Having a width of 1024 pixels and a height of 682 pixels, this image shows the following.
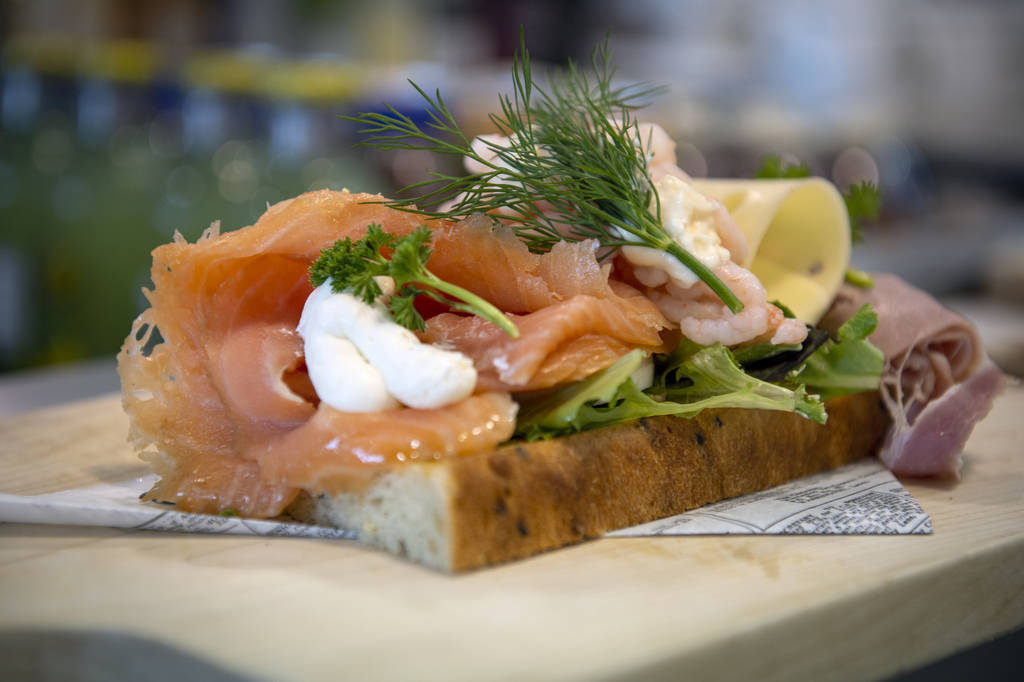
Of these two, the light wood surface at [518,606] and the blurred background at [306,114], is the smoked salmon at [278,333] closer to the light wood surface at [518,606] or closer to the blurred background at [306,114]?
the light wood surface at [518,606]

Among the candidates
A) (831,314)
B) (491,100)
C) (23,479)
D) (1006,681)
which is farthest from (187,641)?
(491,100)

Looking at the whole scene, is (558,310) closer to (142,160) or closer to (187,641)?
(187,641)

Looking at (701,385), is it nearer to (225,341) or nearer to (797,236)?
(797,236)

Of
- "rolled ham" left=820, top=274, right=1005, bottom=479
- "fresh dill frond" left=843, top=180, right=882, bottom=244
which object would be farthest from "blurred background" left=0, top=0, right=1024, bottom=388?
"rolled ham" left=820, top=274, right=1005, bottom=479

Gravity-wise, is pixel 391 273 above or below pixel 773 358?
above

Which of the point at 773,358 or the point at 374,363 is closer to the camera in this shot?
the point at 374,363

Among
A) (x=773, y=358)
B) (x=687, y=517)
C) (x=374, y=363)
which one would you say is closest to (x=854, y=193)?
(x=773, y=358)

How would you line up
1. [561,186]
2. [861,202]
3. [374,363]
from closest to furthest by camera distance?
[374,363] < [561,186] < [861,202]
